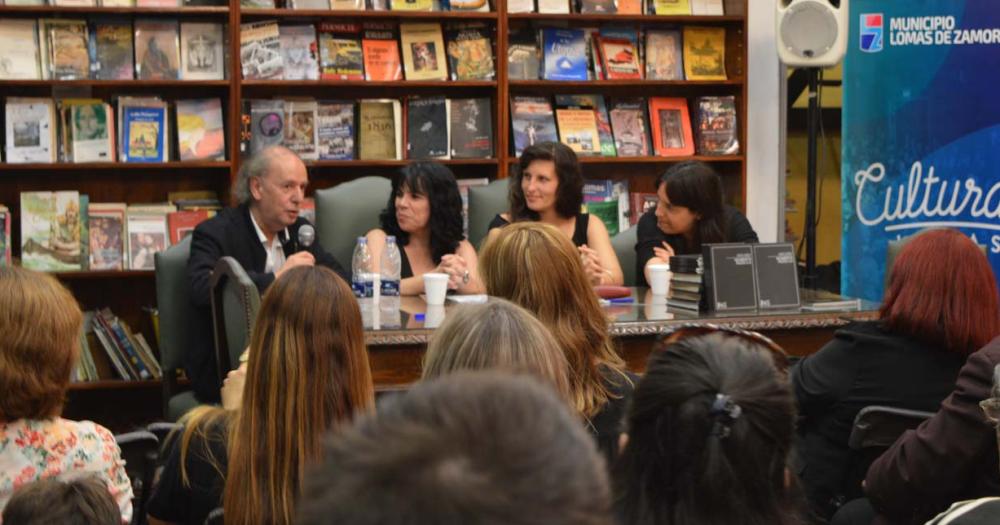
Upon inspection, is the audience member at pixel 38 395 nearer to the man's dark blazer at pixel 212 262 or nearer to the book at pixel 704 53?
the man's dark blazer at pixel 212 262

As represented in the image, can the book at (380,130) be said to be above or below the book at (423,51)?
below

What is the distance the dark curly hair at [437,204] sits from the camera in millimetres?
4633

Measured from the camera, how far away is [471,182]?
595 cm

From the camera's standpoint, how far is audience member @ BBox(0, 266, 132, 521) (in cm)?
217

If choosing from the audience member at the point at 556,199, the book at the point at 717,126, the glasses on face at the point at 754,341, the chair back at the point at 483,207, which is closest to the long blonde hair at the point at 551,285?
the glasses on face at the point at 754,341

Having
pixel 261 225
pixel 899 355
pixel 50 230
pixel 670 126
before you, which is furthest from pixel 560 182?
pixel 50 230

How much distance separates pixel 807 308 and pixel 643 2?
8.02ft

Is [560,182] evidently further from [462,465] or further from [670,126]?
[462,465]

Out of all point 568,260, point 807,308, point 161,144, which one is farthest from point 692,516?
point 161,144

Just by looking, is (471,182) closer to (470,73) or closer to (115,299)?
(470,73)

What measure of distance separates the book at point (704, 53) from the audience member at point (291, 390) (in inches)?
171

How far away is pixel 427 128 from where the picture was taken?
5867 mm

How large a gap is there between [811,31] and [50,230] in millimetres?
3401

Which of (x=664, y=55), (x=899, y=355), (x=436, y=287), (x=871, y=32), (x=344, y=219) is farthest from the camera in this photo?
(x=664, y=55)
